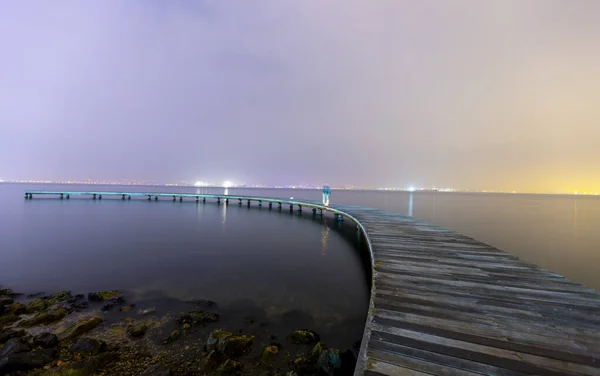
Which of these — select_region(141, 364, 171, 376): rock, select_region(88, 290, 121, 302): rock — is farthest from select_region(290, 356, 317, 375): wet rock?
select_region(88, 290, 121, 302): rock

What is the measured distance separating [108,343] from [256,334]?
2.97 m

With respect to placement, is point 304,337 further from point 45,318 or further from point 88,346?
point 45,318

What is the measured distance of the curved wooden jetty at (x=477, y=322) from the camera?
8.68ft

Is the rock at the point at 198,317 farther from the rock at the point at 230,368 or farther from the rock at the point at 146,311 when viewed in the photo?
the rock at the point at 230,368

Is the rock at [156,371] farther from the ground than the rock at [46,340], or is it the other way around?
the rock at [46,340]

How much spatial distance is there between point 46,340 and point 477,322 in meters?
7.68

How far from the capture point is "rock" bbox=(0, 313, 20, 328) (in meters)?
5.71

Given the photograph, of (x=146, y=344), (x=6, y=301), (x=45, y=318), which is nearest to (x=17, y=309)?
(x=6, y=301)

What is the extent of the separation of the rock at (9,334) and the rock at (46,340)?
659 mm

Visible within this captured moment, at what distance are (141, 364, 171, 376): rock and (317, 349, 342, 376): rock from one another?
8.65 ft

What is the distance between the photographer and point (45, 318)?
5848 millimetres

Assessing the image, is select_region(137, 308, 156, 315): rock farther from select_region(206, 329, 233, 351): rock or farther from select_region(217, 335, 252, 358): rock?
select_region(217, 335, 252, 358): rock

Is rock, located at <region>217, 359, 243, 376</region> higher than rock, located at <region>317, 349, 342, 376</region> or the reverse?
the reverse

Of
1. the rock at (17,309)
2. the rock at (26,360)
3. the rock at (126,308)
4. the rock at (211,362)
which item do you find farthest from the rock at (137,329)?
the rock at (17,309)
